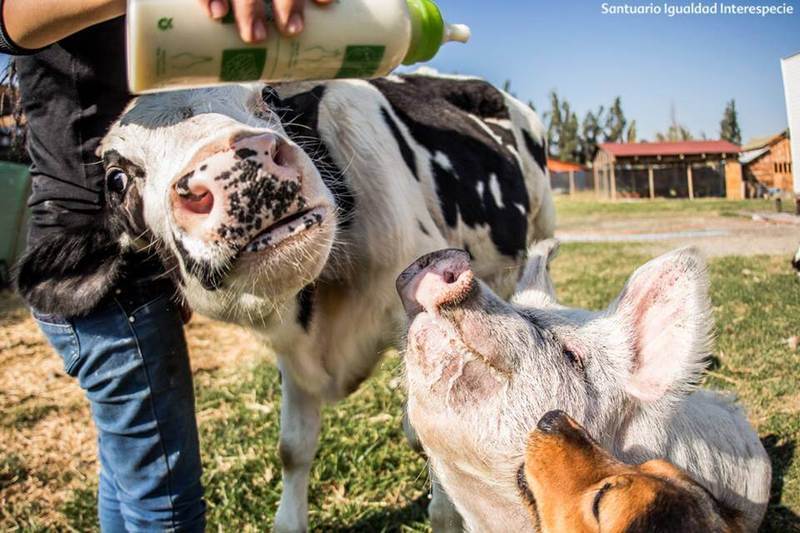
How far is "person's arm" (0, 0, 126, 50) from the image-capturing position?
161cm

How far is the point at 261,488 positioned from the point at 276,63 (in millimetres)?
3018

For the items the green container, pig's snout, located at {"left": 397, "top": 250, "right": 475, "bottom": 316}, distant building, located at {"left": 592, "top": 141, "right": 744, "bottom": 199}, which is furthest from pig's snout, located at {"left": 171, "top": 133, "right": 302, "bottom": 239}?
the green container

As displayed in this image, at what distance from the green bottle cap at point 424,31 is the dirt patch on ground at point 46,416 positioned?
2.04 meters

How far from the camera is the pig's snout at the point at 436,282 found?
1.97m

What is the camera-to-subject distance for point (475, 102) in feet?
16.3

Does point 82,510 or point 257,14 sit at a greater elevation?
point 257,14

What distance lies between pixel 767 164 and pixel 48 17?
594cm

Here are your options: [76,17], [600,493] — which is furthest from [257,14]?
[600,493]

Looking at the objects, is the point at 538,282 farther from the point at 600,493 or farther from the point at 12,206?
the point at 12,206

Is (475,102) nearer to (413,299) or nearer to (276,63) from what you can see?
(413,299)

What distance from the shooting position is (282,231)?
6.60 ft

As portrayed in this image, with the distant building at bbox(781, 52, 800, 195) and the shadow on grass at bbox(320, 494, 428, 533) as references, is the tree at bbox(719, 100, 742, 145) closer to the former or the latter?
the distant building at bbox(781, 52, 800, 195)

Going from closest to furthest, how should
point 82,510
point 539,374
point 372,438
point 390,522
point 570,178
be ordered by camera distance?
point 539,374 → point 390,522 → point 82,510 → point 372,438 → point 570,178

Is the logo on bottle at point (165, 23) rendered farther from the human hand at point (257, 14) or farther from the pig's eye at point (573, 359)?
the pig's eye at point (573, 359)
